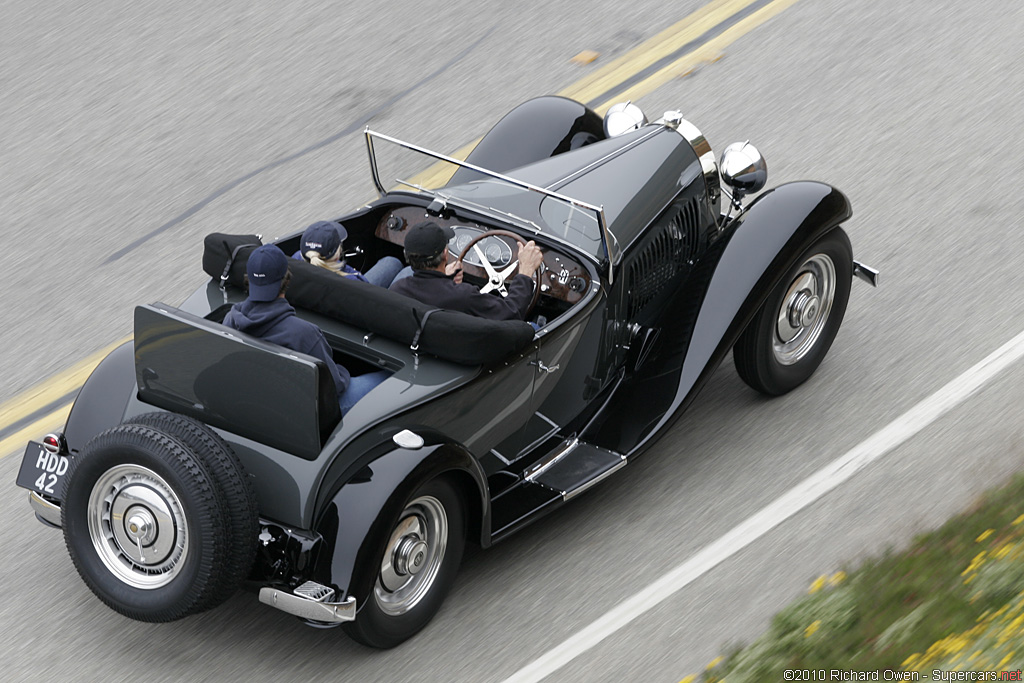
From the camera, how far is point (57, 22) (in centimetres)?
1149

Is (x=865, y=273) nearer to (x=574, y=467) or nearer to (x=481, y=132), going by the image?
(x=574, y=467)

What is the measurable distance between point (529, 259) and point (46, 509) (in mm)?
2544

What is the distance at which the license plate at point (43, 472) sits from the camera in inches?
231

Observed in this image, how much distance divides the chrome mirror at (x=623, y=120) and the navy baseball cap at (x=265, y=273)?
10.6ft

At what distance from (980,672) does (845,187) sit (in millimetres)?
5162

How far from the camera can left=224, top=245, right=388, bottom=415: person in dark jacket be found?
5.61 metres

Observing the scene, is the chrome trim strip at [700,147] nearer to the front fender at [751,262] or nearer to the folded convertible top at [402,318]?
the front fender at [751,262]

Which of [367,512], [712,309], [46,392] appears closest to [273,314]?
[367,512]

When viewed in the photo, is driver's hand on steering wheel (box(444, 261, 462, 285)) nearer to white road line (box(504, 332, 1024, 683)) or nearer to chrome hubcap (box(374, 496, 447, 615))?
chrome hubcap (box(374, 496, 447, 615))

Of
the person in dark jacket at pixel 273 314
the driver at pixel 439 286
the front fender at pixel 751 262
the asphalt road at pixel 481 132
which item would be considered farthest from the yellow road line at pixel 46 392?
the front fender at pixel 751 262

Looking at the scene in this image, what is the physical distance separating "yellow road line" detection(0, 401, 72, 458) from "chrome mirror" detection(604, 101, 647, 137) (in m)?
3.69

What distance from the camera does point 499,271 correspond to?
662cm

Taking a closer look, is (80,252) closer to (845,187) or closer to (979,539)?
(845,187)

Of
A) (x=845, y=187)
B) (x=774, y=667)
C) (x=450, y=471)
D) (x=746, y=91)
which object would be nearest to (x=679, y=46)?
(x=746, y=91)
